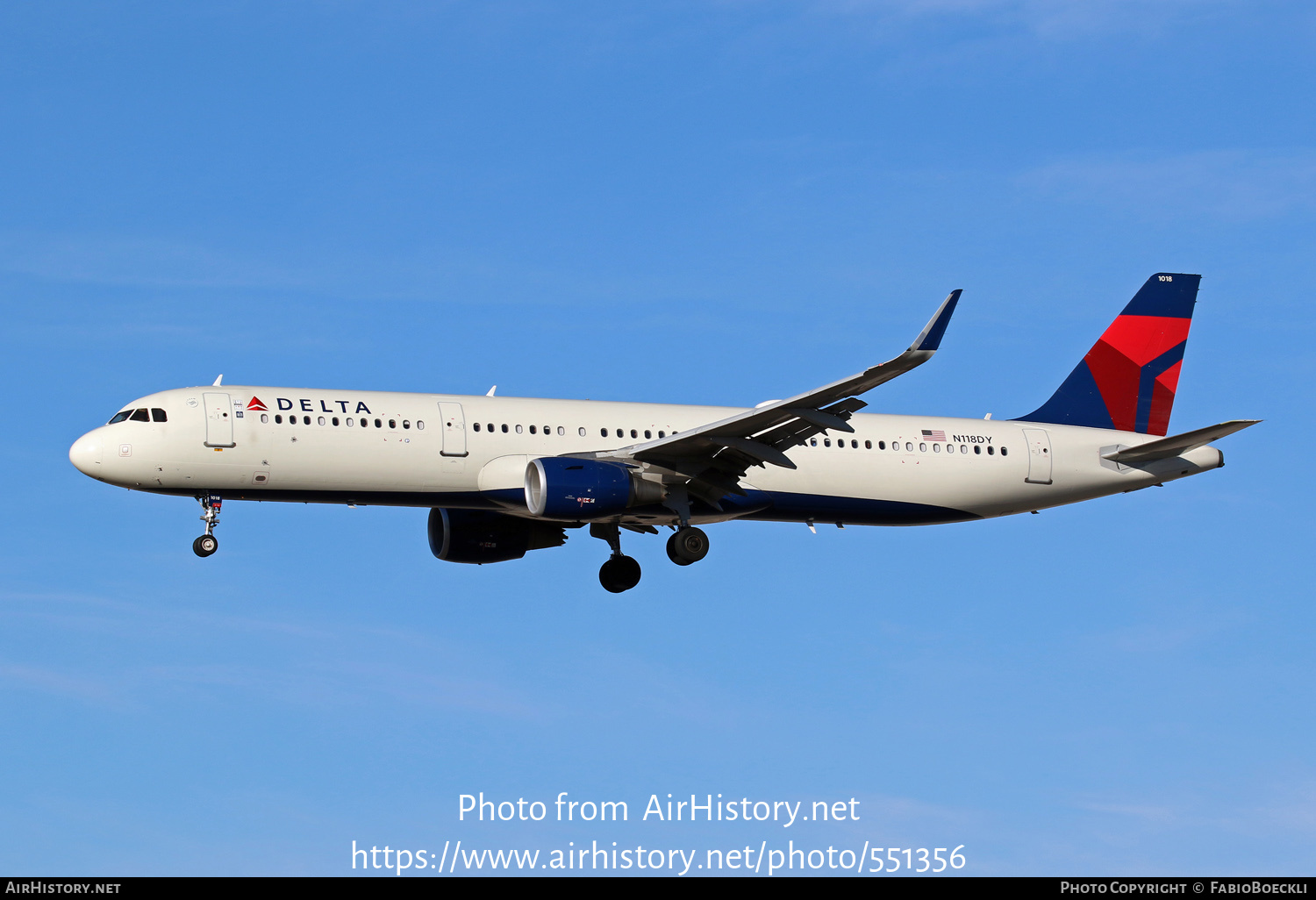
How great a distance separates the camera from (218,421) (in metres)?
38.6

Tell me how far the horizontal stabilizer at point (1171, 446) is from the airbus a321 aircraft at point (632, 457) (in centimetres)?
7

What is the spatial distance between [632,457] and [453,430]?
4.26 m

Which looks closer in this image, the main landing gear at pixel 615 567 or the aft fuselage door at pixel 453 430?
the aft fuselage door at pixel 453 430

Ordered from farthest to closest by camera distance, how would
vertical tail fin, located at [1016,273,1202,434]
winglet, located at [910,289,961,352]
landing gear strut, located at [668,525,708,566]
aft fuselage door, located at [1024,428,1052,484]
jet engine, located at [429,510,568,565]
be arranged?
vertical tail fin, located at [1016,273,1202,434] < aft fuselage door, located at [1024,428,1052,484] < jet engine, located at [429,510,568,565] < landing gear strut, located at [668,525,708,566] < winglet, located at [910,289,961,352]

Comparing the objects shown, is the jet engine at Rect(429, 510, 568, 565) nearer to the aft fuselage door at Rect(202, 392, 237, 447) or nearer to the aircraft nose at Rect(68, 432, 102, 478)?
the aft fuselage door at Rect(202, 392, 237, 447)

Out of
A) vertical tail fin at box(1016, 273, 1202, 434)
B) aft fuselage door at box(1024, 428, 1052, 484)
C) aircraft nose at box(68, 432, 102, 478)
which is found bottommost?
aircraft nose at box(68, 432, 102, 478)

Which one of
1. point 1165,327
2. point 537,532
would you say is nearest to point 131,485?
point 537,532

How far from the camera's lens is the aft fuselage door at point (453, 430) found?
1560 inches

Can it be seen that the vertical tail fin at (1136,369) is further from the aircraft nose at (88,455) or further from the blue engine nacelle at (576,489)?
the aircraft nose at (88,455)

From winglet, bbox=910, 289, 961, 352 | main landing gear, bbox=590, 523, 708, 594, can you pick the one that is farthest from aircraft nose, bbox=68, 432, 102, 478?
winglet, bbox=910, 289, 961, 352

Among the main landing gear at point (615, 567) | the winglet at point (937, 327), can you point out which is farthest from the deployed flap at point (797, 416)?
the main landing gear at point (615, 567)

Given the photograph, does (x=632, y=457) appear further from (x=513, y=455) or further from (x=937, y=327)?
(x=937, y=327)

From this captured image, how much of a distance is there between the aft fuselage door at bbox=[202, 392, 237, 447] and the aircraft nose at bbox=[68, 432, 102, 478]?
97.7 inches

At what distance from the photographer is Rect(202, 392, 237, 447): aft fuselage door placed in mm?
38375
